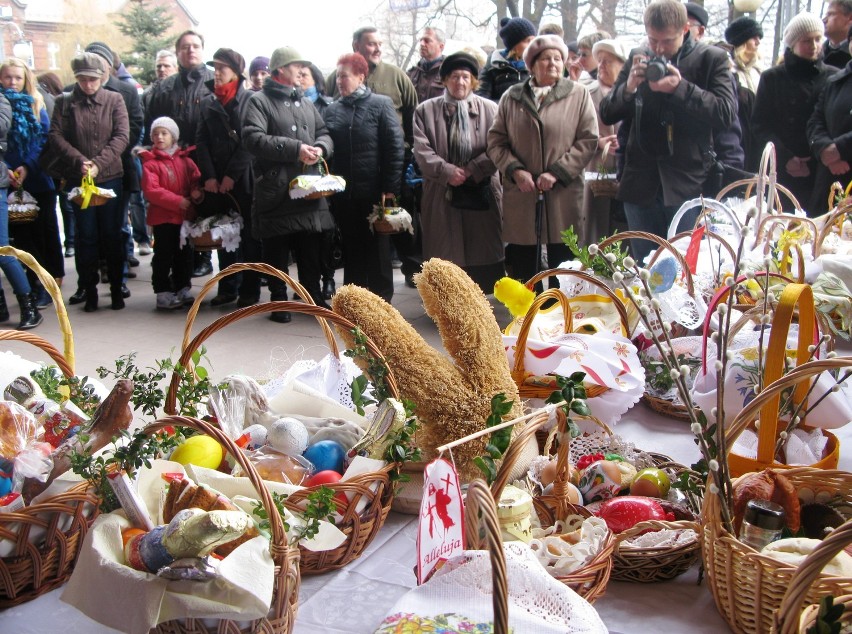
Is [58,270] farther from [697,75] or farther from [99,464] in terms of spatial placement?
[99,464]

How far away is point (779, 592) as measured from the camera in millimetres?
1032

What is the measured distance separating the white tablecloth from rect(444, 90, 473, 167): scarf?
11.1ft

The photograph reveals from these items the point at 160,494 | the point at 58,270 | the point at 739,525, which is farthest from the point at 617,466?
the point at 58,270

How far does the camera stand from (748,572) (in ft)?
3.48

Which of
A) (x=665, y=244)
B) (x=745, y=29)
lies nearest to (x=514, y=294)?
(x=665, y=244)

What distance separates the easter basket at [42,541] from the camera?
1.15 meters

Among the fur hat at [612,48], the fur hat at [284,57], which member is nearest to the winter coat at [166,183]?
the fur hat at [284,57]

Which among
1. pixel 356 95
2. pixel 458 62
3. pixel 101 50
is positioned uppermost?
pixel 101 50

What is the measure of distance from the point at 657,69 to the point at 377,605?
3.22 meters

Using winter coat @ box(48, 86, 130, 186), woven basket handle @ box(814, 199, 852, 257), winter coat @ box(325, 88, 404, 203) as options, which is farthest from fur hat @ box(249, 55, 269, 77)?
woven basket handle @ box(814, 199, 852, 257)

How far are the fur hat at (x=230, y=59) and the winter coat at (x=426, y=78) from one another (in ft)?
4.11

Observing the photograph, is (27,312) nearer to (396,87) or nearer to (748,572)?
→ (396,87)

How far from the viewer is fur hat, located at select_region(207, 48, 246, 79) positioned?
4.90 meters

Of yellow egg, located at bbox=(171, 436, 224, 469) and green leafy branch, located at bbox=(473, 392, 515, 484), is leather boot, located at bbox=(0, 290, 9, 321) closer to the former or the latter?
yellow egg, located at bbox=(171, 436, 224, 469)
